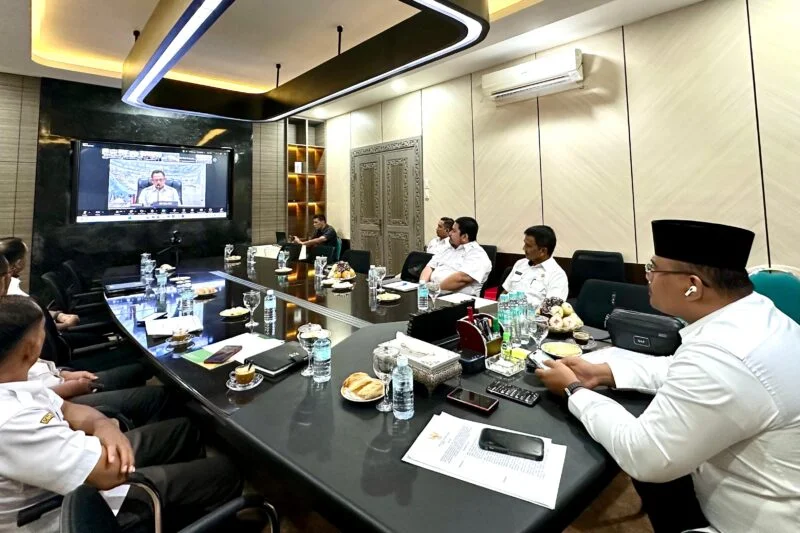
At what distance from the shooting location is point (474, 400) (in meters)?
1.16

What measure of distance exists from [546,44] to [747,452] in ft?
13.9

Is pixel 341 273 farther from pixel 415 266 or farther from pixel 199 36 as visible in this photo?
pixel 199 36

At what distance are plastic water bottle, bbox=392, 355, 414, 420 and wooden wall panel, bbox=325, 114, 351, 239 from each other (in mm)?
5956

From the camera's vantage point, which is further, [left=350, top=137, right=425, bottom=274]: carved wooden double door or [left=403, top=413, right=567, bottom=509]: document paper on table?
[left=350, top=137, right=425, bottom=274]: carved wooden double door

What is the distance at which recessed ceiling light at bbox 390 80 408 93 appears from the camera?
5238 mm

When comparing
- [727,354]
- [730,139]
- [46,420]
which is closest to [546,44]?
[730,139]

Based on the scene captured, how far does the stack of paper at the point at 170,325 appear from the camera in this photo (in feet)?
6.26

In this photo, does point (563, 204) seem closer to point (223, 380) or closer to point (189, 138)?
point (223, 380)

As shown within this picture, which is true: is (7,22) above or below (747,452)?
above

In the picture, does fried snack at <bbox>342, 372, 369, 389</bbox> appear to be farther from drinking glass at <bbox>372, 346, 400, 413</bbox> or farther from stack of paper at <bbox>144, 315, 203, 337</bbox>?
stack of paper at <bbox>144, 315, 203, 337</bbox>

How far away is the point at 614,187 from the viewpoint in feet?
12.6

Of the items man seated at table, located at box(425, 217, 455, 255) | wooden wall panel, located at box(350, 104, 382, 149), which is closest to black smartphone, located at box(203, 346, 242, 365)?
man seated at table, located at box(425, 217, 455, 255)

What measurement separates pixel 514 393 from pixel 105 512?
108 cm

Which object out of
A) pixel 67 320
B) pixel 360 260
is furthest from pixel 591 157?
pixel 67 320
